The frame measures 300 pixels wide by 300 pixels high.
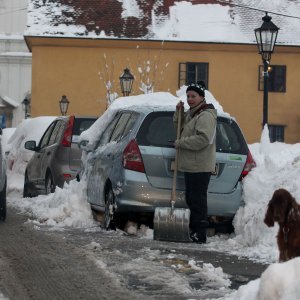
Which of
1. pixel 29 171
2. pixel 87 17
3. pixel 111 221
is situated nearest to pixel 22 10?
pixel 87 17

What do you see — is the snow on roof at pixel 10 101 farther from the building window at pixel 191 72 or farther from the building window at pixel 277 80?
the building window at pixel 277 80

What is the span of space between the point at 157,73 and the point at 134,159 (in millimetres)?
35727

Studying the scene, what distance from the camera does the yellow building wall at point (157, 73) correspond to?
152 ft

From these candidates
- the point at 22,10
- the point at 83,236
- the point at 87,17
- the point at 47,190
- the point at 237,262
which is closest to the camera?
the point at 237,262

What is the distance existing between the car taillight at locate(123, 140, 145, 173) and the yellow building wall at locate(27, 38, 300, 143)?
114 feet

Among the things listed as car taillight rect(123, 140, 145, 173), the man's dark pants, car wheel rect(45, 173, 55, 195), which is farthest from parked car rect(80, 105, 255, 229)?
car wheel rect(45, 173, 55, 195)

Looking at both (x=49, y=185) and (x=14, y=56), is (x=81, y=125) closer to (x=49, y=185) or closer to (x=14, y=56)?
(x=49, y=185)

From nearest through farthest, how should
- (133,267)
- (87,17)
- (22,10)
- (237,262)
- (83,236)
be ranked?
(133,267), (237,262), (83,236), (87,17), (22,10)

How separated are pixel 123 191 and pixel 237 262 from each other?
2406 mm

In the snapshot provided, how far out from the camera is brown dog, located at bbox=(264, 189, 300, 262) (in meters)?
7.77

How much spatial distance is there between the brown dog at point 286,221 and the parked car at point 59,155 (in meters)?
7.66

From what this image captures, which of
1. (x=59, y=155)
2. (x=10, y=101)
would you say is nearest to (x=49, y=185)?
(x=59, y=155)

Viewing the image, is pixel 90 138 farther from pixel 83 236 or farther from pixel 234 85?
pixel 234 85

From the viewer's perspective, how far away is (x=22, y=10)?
8250 centimetres
